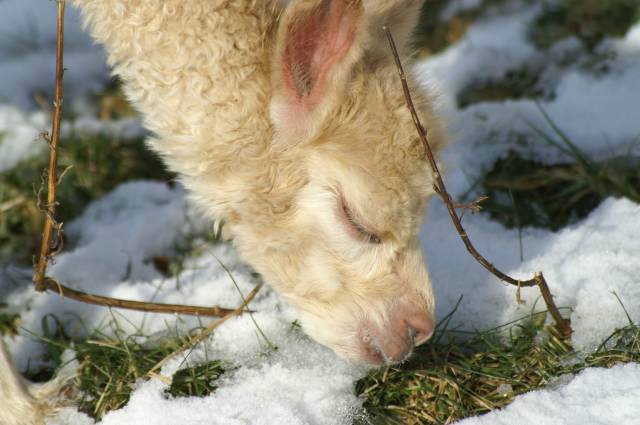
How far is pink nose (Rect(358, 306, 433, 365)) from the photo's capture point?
2.96 m

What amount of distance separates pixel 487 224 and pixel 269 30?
1.82 metres

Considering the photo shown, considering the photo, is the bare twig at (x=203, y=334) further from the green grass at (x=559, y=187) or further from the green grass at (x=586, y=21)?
the green grass at (x=586, y=21)

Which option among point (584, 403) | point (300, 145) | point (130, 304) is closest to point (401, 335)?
point (584, 403)

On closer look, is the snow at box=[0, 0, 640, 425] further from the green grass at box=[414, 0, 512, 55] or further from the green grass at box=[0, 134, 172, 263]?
the green grass at box=[414, 0, 512, 55]

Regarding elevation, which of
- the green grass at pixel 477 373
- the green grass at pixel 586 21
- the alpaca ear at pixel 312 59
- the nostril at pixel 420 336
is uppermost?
the alpaca ear at pixel 312 59

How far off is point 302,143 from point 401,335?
80 centimetres

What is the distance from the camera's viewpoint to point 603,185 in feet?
Answer: 13.7

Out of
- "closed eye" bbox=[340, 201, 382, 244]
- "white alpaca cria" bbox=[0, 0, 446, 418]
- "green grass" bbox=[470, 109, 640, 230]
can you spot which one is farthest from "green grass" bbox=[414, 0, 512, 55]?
"closed eye" bbox=[340, 201, 382, 244]

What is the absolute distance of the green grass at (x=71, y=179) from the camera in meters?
4.45

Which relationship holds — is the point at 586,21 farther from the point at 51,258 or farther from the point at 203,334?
the point at 51,258

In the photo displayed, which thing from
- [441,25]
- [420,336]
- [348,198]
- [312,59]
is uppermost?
[312,59]

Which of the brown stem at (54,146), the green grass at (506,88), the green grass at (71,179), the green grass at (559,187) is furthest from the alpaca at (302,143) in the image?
the green grass at (506,88)

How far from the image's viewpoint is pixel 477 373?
122 inches

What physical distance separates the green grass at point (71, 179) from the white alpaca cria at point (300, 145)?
4.89ft
